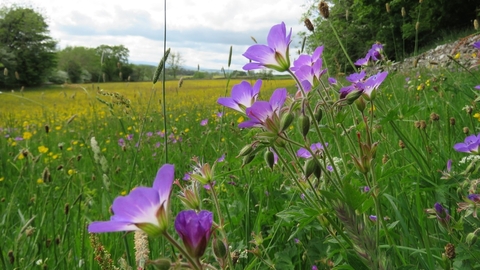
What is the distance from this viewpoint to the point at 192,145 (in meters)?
3.76

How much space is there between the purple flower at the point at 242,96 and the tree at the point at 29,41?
36053 millimetres

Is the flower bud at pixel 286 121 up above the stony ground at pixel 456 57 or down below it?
below

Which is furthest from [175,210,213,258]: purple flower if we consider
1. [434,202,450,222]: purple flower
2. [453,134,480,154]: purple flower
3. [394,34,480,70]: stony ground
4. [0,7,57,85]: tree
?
[0,7,57,85]: tree

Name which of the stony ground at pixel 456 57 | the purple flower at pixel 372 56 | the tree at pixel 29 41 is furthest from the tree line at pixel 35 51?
the purple flower at pixel 372 56

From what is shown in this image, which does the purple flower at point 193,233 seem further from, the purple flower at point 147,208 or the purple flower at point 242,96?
the purple flower at point 242,96

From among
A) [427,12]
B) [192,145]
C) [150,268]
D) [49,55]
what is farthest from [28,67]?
[150,268]

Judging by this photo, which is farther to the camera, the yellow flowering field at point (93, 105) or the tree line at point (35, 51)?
the tree line at point (35, 51)

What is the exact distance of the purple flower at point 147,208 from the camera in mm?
503

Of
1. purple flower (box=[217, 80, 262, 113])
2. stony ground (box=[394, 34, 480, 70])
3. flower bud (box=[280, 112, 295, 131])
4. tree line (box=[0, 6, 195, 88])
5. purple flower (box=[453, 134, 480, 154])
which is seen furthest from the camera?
tree line (box=[0, 6, 195, 88])

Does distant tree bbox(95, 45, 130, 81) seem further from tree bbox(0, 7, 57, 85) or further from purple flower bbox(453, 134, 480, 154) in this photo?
tree bbox(0, 7, 57, 85)

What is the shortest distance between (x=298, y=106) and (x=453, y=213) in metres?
0.78

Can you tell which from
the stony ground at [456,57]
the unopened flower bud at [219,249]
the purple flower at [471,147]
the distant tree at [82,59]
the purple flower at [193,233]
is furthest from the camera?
the distant tree at [82,59]

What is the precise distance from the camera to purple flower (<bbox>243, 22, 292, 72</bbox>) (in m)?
0.92

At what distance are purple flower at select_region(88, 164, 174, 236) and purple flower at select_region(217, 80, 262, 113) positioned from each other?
423 mm
